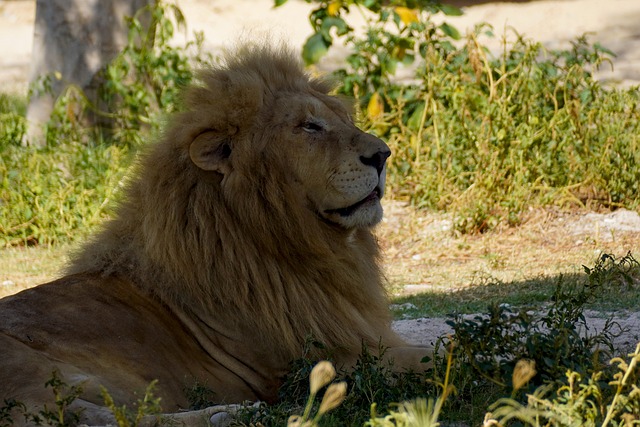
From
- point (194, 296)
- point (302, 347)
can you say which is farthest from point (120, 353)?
point (302, 347)

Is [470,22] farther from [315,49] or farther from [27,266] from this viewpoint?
[27,266]

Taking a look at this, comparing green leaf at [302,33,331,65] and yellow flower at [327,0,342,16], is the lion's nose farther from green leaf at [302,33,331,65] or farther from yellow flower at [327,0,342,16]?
yellow flower at [327,0,342,16]

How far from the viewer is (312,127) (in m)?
3.96

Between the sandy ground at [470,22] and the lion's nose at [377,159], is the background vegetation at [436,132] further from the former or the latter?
the sandy ground at [470,22]

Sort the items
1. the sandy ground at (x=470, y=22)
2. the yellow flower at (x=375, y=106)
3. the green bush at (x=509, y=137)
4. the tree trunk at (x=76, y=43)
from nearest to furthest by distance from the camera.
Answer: the green bush at (x=509, y=137), the yellow flower at (x=375, y=106), the tree trunk at (x=76, y=43), the sandy ground at (x=470, y=22)

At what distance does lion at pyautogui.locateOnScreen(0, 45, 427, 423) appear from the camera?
3750mm

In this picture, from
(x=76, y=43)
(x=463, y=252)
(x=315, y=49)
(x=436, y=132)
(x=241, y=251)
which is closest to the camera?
(x=241, y=251)

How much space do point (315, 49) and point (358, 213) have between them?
4.76 meters

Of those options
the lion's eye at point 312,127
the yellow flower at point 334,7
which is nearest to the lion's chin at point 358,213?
the lion's eye at point 312,127

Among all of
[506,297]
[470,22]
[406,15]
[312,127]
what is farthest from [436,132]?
[470,22]

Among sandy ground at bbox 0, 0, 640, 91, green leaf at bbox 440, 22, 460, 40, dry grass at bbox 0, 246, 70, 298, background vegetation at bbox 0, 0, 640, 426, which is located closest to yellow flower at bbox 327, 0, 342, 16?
background vegetation at bbox 0, 0, 640, 426

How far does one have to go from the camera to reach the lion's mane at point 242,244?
3.81m

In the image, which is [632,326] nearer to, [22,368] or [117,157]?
[22,368]

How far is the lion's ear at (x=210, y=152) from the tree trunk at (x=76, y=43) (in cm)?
521
